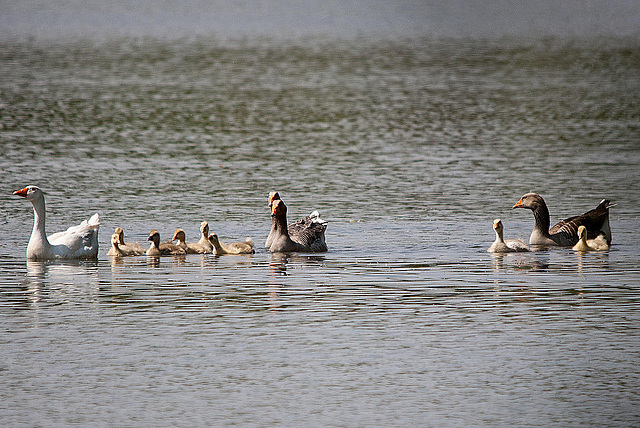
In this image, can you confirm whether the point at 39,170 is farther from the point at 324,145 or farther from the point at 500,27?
the point at 500,27

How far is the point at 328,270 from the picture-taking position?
17031 mm

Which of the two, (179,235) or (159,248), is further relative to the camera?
(179,235)

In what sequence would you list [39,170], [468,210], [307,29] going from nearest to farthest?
[468,210]
[39,170]
[307,29]

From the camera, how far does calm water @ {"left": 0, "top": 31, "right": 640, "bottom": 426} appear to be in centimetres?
1048

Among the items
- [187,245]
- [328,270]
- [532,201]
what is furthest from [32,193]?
[532,201]

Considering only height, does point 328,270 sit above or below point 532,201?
below

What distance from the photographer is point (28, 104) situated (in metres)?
43.5

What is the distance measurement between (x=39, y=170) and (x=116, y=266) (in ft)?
36.0

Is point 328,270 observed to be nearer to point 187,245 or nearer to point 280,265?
point 280,265

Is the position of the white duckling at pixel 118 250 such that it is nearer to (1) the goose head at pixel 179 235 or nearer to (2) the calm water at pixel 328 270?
(2) the calm water at pixel 328 270

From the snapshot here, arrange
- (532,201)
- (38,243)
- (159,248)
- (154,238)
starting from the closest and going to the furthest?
1. (38,243)
2. (154,238)
3. (159,248)
4. (532,201)

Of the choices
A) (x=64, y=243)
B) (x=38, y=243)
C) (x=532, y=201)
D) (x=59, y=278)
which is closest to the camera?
(x=59, y=278)

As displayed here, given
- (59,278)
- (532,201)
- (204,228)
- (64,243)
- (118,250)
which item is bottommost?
(59,278)

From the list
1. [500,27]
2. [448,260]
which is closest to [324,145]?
[448,260]
